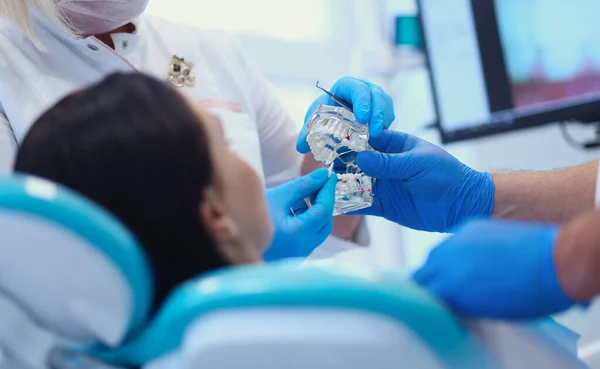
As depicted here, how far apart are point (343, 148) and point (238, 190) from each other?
42 cm

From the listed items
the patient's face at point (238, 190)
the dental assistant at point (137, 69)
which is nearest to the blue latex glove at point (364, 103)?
the dental assistant at point (137, 69)

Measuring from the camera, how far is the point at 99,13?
1.42m

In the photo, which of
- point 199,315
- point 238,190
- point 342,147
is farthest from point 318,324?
point 342,147

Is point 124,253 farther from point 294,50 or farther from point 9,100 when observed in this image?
point 294,50

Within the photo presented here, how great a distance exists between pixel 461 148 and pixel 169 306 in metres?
2.02

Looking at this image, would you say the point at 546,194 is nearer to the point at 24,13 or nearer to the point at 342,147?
the point at 342,147

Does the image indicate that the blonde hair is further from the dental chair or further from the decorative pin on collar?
the dental chair

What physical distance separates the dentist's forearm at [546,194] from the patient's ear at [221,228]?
0.68m

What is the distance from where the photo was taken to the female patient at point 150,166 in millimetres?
744

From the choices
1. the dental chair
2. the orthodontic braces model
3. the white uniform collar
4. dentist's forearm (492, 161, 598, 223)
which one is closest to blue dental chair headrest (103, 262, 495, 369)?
the dental chair

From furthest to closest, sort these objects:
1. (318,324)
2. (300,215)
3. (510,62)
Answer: (510,62) → (300,215) → (318,324)

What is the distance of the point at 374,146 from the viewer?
1.36 m

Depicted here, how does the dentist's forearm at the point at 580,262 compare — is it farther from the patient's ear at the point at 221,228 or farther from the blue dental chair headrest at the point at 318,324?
the patient's ear at the point at 221,228

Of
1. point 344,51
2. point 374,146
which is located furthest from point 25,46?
point 344,51
